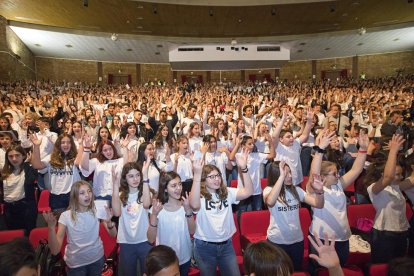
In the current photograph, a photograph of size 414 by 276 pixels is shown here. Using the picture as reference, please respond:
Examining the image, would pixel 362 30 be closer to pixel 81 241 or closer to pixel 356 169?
pixel 356 169

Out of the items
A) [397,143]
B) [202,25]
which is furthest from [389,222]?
[202,25]

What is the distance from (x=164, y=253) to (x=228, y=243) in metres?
1.13

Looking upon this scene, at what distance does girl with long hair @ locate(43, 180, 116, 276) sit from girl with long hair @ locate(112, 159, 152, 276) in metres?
0.19

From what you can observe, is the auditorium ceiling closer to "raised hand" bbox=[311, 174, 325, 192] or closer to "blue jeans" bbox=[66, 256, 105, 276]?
"blue jeans" bbox=[66, 256, 105, 276]

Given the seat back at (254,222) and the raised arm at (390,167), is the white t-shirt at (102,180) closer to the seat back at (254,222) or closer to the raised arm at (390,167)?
the seat back at (254,222)

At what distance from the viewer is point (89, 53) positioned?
76.9ft

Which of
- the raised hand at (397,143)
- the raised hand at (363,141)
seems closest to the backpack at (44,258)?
the raised hand at (363,141)

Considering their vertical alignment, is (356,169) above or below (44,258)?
above

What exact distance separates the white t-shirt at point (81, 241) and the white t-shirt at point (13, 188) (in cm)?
147

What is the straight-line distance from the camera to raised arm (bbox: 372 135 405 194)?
3158 millimetres

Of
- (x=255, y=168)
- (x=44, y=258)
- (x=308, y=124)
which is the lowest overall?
(x=44, y=258)

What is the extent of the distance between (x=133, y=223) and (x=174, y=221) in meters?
0.48

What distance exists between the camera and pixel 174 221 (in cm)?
303

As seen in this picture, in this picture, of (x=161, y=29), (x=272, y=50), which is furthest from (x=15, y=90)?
(x=272, y=50)
